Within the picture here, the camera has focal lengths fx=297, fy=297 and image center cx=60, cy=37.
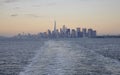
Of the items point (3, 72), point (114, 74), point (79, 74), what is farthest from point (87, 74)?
point (3, 72)

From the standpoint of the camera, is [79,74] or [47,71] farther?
[47,71]

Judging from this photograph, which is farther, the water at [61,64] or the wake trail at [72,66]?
the water at [61,64]

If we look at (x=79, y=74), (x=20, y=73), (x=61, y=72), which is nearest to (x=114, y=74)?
(x=79, y=74)

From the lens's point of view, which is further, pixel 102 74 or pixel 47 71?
pixel 47 71

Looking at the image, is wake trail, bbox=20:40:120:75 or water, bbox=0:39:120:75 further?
water, bbox=0:39:120:75

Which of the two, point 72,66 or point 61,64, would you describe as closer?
point 72,66

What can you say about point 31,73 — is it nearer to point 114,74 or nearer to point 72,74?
point 72,74

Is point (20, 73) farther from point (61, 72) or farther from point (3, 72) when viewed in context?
point (61, 72)
